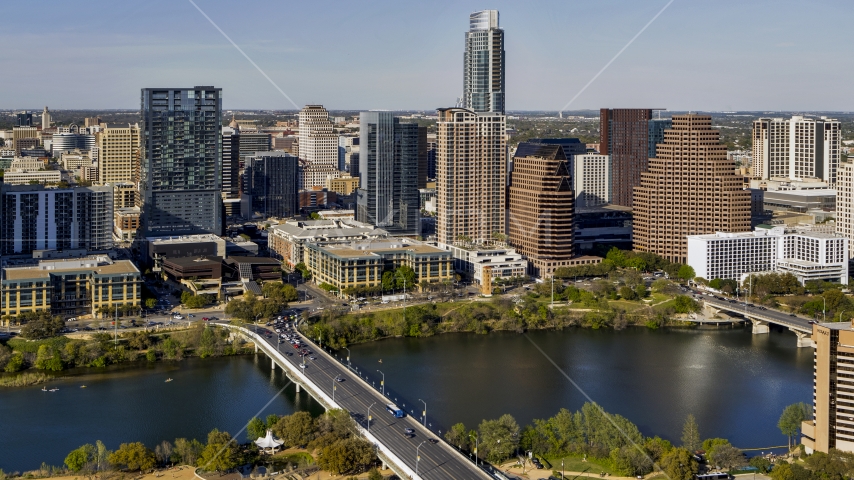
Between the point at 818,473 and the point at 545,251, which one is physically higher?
the point at 545,251

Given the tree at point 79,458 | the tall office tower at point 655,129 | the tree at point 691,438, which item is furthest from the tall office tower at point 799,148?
the tree at point 79,458

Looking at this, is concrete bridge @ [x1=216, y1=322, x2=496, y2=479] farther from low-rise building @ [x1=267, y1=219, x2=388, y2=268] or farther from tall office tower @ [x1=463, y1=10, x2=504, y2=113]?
tall office tower @ [x1=463, y1=10, x2=504, y2=113]

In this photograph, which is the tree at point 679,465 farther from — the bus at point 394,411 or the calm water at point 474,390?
the bus at point 394,411

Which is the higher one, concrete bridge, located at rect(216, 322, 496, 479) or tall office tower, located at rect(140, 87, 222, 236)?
tall office tower, located at rect(140, 87, 222, 236)

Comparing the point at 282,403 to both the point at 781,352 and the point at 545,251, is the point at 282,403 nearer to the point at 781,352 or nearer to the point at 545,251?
the point at 781,352

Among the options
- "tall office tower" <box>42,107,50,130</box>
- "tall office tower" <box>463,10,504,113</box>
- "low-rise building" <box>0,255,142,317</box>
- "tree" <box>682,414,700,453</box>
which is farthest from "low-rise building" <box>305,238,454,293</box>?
"tall office tower" <box>42,107,50,130</box>

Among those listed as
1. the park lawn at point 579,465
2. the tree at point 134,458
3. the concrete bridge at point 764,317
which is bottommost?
the park lawn at point 579,465

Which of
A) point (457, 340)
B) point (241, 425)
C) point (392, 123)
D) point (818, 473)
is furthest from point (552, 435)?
point (392, 123)
